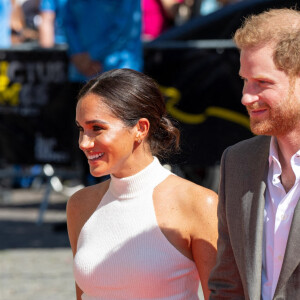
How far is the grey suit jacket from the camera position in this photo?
248 centimetres

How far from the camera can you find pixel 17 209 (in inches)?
403

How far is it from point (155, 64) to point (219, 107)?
0.66 metres

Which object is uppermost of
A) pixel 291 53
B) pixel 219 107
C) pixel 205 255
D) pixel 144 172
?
pixel 291 53

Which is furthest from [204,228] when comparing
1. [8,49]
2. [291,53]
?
[8,49]

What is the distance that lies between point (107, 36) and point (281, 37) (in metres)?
4.44

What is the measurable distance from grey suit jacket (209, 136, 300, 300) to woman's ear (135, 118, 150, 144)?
0.55 metres

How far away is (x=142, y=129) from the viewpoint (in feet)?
10.8

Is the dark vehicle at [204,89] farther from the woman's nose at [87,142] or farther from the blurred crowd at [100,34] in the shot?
the woman's nose at [87,142]

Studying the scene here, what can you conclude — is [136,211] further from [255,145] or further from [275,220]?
[275,220]

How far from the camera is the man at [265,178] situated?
2.45 m

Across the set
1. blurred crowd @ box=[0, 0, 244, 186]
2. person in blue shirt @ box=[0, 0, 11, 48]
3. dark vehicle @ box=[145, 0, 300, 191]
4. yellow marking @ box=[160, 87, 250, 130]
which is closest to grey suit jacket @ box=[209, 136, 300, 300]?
blurred crowd @ box=[0, 0, 244, 186]

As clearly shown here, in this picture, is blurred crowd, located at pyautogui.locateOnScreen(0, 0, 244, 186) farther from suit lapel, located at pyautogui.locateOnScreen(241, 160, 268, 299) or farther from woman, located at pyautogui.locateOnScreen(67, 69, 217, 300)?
suit lapel, located at pyautogui.locateOnScreen(241, 160, 268, 299)

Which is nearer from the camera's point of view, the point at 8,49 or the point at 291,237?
the point at 291,237

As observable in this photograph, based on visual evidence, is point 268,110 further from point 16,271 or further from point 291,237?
point 16,271
